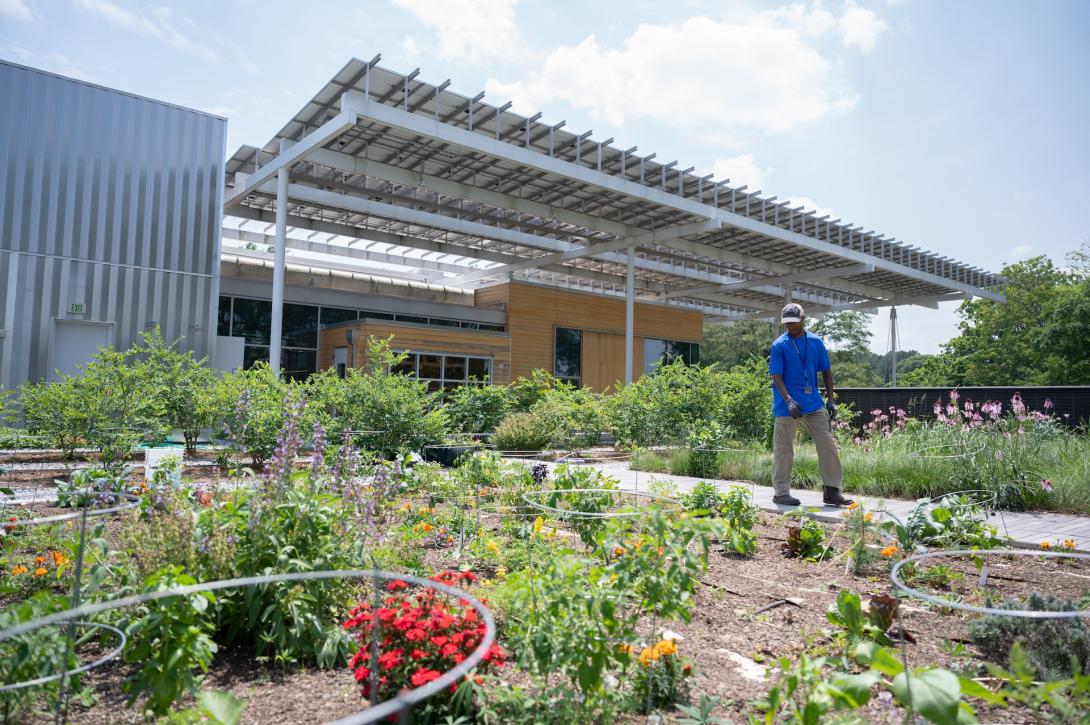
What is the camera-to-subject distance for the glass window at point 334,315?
65.7ft

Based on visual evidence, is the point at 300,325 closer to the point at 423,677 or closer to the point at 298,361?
the point at 298,361

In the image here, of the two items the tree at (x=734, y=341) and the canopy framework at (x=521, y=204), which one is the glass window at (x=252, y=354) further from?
the tree at (x=734, y=341)

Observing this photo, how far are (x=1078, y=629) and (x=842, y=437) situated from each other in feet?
24.3

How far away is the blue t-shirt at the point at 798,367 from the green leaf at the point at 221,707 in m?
5.37

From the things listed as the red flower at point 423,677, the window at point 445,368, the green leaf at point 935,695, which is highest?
the window at point 445,368

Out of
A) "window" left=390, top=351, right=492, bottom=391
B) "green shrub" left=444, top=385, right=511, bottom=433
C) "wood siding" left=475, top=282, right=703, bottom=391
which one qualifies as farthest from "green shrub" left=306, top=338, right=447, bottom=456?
"wood siding" left=475, top=282, right=703, bottom=391

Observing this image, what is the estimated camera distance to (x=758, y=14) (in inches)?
308

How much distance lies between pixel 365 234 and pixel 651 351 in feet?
42.1

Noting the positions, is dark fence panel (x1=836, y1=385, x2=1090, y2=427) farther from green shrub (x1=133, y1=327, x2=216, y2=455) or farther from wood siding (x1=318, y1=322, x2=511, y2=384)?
green shrub (x1=133, y1=327, x2=216, y2=455)

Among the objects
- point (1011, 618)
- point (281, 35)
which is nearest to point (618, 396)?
point (281, 35)

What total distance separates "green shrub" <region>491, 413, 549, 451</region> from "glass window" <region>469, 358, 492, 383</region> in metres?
10.1

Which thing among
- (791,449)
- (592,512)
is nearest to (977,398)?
(791,449)

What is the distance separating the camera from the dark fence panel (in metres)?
10.5

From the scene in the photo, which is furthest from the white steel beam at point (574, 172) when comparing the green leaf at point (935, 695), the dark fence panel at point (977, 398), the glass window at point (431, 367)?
the green leaf at point (935, 695)
